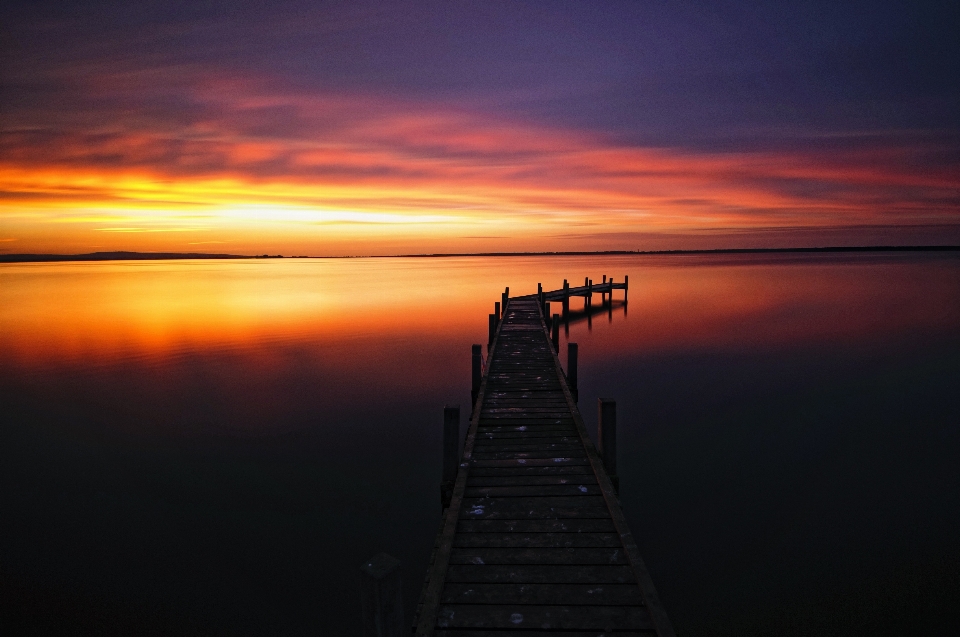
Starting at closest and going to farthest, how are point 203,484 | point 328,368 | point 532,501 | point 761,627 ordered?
point 532,501
point 761,627
point 203,484
point 328,368

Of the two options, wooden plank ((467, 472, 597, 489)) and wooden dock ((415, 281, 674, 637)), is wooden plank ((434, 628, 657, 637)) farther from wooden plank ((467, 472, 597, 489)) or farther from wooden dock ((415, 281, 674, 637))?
wooden plank ((467, 472, 597, 489))

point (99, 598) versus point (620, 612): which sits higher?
point (620, 612)

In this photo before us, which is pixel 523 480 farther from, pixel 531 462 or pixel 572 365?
pixel 572 365

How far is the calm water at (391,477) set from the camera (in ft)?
23.4

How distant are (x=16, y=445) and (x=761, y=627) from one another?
15.6 m

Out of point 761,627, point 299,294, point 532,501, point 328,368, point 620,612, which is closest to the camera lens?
point 620,612

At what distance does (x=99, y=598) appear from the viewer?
7.19 meters

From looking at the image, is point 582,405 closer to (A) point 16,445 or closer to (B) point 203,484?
(B) point 203,484

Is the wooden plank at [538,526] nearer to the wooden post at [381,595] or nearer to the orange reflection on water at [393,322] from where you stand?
the wooden post at [381,595]

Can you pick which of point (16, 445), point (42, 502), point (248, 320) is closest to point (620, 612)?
point (42, 502)

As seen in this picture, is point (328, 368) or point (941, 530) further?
point (328, 368)

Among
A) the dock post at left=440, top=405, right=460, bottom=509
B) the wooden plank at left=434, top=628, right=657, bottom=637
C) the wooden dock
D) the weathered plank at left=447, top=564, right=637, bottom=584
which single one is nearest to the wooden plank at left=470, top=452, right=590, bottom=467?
the wooden dock

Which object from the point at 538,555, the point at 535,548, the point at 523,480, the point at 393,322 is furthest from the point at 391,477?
the point at 393,322

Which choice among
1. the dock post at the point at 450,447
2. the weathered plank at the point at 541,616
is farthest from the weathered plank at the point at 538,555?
the dock post at the point at 450,447
